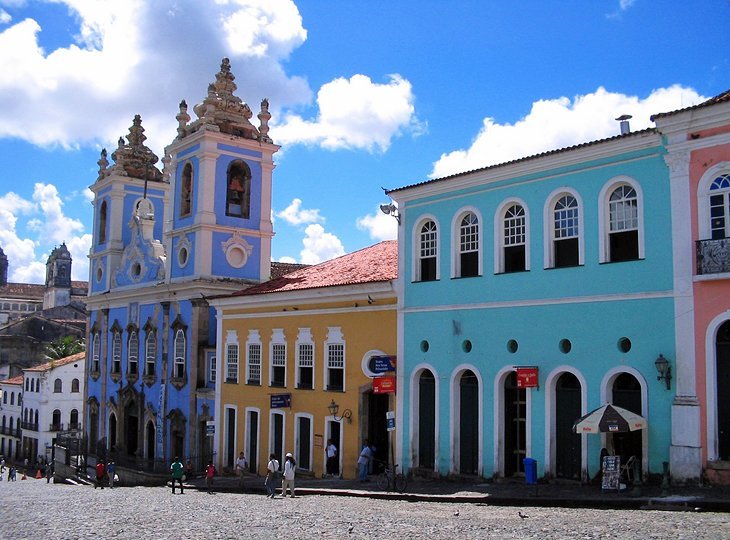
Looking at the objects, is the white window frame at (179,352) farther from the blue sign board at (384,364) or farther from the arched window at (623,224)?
the arched window at (623,224)

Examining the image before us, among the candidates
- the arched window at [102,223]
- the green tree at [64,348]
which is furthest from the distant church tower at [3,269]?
the arched window at [102,223]

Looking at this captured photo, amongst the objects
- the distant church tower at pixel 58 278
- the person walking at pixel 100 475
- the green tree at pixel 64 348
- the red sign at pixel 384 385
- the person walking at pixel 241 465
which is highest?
the distant church tower at pixel 58 278

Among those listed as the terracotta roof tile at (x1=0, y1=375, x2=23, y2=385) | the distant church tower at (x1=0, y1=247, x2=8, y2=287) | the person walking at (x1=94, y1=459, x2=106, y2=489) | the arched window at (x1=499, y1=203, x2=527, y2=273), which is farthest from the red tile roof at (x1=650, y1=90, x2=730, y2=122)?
the distant church tower at (x1=0, y1=247, x2=8, y2=287)

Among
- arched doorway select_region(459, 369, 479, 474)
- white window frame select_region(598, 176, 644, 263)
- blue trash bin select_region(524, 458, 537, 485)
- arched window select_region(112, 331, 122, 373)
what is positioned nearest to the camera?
white window frame select_region(598, 176, 644, 263)

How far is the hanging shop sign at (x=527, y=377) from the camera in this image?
18.1m

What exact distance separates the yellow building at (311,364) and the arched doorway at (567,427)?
15.8ft

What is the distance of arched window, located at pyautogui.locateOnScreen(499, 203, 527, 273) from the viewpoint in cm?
1905

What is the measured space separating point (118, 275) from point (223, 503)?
2253cm

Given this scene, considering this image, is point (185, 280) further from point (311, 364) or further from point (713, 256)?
point (713, 256)

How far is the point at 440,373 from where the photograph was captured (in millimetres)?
20328

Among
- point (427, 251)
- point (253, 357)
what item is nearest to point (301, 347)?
point (253, 357)

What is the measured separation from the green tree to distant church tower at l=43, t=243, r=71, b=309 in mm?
34929

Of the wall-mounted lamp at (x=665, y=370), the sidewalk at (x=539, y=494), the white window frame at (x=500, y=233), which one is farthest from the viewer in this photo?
the white window frame at (x=500, y=233)

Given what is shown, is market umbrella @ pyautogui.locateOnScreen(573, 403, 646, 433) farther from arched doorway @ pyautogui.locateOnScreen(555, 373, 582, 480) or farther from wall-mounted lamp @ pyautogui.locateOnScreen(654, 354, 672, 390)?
arched doorway @ pyautogui.locateOnScreen(555, 373, 582, 480)
